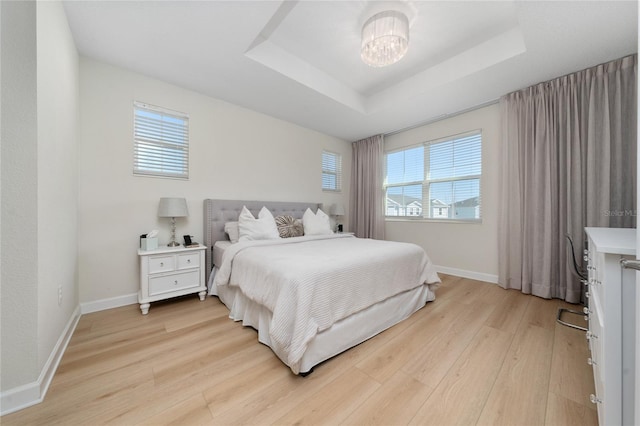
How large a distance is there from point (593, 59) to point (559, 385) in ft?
9.87

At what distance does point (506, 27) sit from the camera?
2.22 meters

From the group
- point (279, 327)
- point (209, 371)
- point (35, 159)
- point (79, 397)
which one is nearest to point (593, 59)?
point (279, 327)

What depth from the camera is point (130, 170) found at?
254cm

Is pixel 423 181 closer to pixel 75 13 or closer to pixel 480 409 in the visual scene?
pixel 480 409

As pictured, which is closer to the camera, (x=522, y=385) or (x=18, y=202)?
(x=18, y=202)

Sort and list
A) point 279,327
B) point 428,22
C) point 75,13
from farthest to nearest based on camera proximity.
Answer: point 428,22 < point 75,13 < point 279,327

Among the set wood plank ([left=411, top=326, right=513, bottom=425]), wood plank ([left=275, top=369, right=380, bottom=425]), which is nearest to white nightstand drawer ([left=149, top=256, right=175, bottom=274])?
wood plank ([left=275, top=369, right=380, bottom=425])

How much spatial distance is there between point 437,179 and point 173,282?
4.01m

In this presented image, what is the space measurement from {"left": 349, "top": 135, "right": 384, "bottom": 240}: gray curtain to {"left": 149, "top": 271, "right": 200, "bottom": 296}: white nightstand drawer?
316cm

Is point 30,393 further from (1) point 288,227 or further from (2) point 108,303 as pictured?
(1) point 288,227

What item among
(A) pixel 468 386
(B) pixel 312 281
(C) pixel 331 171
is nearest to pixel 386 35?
(B) pixel 312 281

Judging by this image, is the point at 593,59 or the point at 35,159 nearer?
the point at 35,159

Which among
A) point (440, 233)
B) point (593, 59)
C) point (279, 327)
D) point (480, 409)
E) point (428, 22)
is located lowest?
point (480, 409)

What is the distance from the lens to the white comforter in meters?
1.46
